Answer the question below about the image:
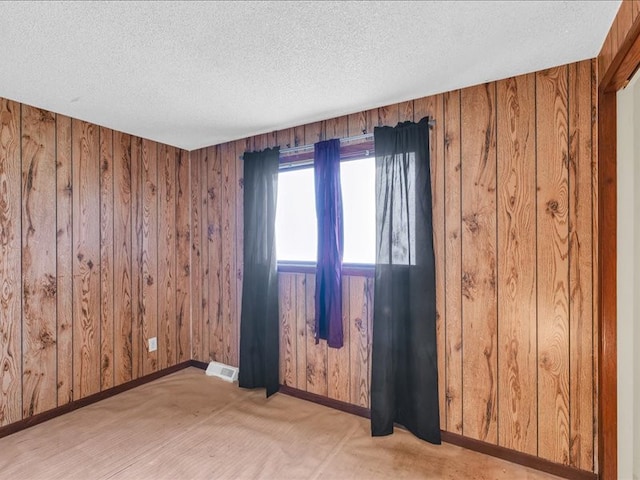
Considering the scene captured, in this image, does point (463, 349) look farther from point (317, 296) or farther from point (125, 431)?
point (125, 431)

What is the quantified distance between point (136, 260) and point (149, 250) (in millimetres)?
155

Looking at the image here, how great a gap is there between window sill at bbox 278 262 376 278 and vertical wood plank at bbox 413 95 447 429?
1.51ft

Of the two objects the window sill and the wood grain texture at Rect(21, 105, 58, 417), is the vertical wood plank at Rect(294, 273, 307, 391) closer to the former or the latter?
the window sill

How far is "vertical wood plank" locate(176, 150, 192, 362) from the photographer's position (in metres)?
3.33

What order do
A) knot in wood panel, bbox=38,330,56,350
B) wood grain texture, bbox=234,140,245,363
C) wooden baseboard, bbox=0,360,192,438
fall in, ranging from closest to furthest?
wooden baseboard, bbox=0,360,192,438 < knot in wood panel, bbox=38,330,56,350 < wood grain texture, bbox=234,140,245,363

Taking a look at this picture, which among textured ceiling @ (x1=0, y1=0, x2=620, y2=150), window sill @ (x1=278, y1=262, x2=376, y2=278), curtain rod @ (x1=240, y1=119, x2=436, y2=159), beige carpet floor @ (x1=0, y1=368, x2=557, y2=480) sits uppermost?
textured ceiling @ (x1=0, y1=0, x2=620, y2=150)

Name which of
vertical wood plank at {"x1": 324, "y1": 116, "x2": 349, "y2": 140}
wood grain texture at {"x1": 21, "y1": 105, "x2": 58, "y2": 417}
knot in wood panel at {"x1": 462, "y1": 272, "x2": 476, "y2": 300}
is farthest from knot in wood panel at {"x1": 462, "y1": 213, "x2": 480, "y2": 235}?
wood grain texture at {"x1": 21, "y1": 105, "x2": 58, "y2": 417}

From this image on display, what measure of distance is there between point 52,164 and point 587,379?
146 inches

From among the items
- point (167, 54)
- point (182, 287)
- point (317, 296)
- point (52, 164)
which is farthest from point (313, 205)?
point (52, 164)

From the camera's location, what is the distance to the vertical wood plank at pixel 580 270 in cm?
173

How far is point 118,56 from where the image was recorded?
1.65 metres

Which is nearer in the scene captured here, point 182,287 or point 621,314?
point 621,314

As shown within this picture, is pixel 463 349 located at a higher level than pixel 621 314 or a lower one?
lower

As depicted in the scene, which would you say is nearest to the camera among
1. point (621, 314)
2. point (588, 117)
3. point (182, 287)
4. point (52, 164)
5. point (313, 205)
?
point (621, 314)
